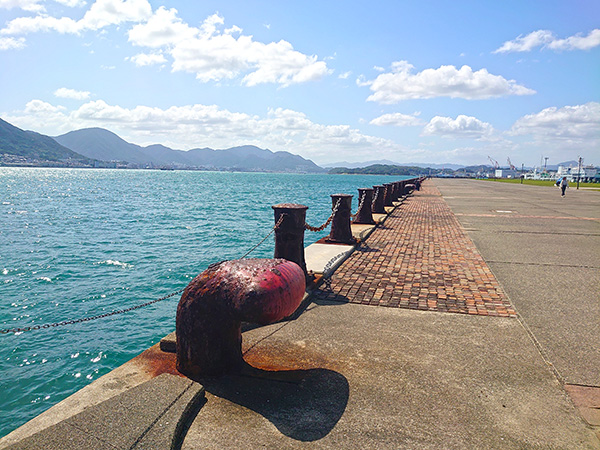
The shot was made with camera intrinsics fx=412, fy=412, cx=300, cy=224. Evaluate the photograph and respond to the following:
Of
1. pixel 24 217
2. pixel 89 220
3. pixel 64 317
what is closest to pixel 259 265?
pixel 64 317

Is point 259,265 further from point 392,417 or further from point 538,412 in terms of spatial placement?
point 538,412

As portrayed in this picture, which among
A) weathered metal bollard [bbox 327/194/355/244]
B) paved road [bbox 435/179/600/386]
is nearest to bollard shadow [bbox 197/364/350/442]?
paved road [bbox 435/179/600/386]

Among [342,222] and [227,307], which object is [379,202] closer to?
[342,222]

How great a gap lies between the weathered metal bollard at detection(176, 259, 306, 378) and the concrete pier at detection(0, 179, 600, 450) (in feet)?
0.71

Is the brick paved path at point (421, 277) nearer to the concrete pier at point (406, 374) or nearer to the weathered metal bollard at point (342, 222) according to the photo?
the concrete pier at point (406, 374)

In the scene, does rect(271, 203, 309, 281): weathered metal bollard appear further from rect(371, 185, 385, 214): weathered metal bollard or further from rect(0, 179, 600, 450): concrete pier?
rect(371, 185, 385, 214): weathered metal bollard

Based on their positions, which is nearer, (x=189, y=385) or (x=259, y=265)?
(x=189, y=385)

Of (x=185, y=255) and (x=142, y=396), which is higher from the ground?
(x=142, y=396)

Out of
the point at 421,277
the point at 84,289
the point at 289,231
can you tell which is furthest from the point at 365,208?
the point at 84,289

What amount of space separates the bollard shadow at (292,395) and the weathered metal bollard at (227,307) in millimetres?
172

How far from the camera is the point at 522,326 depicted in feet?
14.9

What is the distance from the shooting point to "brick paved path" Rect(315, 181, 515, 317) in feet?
17.5

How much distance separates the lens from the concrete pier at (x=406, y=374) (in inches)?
105

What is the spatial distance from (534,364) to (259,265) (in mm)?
2596
